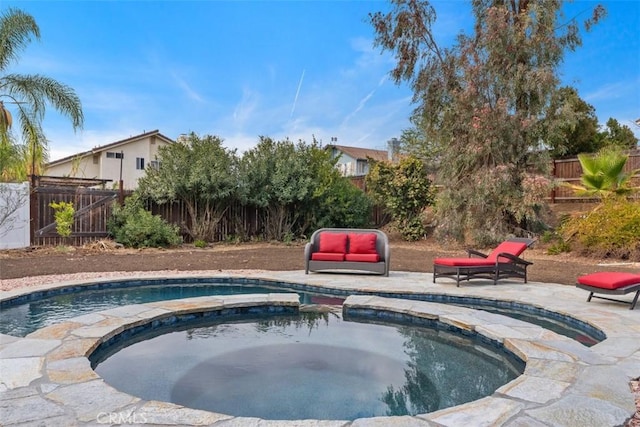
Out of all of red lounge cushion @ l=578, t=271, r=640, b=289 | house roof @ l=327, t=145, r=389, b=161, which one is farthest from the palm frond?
house roof @ l=327, t=145, r=389, b=161

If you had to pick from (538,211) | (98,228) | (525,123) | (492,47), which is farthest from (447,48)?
(98,228)

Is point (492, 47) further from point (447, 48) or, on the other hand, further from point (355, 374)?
point (355, 374)

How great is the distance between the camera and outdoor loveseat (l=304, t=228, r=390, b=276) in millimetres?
7887

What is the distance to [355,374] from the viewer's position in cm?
379

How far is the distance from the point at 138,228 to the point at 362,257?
686 centimetres

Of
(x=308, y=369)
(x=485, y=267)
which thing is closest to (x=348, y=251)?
(x=485, y=267)

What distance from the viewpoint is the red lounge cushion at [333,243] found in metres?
8.30

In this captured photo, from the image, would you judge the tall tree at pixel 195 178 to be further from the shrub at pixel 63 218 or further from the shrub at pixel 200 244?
the shrub at pixel 63 218

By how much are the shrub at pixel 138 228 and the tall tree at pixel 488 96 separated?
817cm

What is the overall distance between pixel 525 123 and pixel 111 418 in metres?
12.7

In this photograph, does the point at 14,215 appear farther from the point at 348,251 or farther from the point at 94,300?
the point at 348,251
